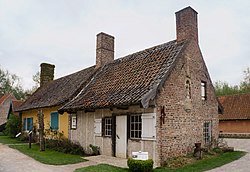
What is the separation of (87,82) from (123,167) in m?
8.83

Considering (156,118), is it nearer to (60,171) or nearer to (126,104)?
(126,104)

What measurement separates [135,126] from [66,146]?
18.1 ft

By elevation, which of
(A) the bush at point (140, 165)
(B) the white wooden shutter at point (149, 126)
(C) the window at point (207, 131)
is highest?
(B) the white wooden shutter at point (149, 126)

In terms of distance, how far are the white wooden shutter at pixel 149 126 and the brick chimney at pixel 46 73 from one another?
19.8 m

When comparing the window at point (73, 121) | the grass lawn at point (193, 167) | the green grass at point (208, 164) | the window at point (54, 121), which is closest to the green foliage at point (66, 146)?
the window at point (73, 121)

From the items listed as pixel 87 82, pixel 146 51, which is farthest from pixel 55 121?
pixel 146 51

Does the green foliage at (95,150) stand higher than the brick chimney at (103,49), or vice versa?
the brick chimney at (103,49)

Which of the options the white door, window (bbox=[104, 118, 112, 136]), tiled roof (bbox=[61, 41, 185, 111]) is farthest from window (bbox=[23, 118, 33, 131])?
the white door

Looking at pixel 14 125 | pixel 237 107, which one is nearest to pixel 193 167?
pixel 14 125

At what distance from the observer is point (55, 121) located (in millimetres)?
18703

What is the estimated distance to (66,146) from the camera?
1555 cm

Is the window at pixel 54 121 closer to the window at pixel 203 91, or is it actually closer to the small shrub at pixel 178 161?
the small shrub at pixel 178 161

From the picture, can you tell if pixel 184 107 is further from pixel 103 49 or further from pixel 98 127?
pixel 103 49

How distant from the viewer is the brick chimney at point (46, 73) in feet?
94.4
